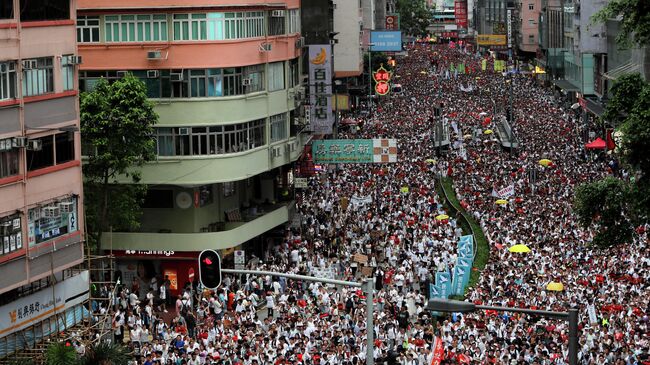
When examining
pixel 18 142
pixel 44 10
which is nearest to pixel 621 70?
pixel 44 10

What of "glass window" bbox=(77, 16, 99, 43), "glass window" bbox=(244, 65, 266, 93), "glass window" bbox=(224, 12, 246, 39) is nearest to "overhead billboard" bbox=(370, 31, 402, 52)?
"glass window" bbox=(244, 65, 266, 93)

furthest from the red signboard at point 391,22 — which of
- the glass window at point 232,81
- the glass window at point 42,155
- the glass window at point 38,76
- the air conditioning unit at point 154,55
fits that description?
the glass window at point 42,155

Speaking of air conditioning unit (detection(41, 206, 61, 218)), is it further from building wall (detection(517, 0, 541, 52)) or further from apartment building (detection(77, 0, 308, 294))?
building wall (detection(517, 0, 541, 52))

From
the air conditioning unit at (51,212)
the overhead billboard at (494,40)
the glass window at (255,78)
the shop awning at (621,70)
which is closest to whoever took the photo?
the air conditioning unit at (51,212)

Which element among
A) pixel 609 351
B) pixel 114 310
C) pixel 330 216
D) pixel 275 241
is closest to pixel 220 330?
pixel 114 310

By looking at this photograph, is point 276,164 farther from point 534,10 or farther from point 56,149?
point 534,10

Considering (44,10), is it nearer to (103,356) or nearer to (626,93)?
(103,356)

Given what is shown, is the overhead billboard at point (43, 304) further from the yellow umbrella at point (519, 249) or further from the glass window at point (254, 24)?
the glass window at point (254, 24)
